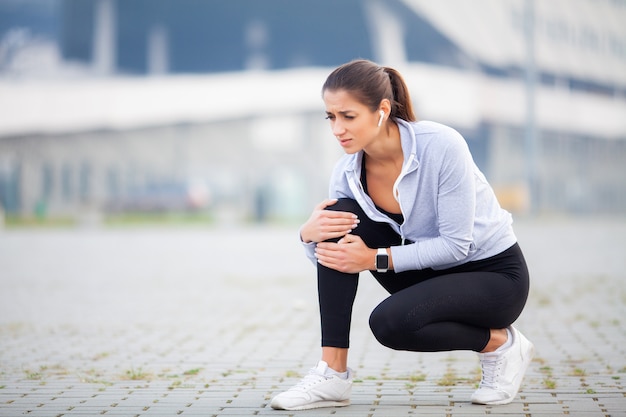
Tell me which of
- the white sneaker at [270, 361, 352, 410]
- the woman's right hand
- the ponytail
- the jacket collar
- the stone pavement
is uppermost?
the ponytail

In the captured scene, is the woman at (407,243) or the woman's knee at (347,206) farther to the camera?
the woman's knee at (347,206)

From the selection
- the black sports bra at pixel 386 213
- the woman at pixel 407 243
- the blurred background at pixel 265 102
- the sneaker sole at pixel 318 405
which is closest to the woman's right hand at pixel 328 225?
the woman at pixel 407 243

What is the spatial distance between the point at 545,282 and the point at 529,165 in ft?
69.9

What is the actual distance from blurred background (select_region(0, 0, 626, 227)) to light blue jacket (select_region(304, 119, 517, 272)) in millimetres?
28963

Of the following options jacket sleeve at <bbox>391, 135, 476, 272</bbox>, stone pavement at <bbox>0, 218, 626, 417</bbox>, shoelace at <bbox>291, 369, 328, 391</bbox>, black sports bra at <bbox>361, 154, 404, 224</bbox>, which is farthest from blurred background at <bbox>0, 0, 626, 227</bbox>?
jacket sleeve at <bbox>391, 135, 476, 272</bbox>

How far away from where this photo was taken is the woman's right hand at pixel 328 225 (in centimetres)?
402

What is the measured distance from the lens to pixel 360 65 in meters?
3.94

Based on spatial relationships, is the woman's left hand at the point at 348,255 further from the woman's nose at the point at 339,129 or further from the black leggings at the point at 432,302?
the woman's nose at the point at 339,129

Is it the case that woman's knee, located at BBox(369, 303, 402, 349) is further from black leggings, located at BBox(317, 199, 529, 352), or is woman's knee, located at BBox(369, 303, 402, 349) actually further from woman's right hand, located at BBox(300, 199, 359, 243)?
woman's right hand, located at BBox(300, 199, 359, 243)

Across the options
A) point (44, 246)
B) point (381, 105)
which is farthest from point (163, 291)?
point (44, 246)

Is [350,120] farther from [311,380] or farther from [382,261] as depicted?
[311,380]

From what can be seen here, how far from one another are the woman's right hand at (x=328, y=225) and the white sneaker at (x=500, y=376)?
72 cm

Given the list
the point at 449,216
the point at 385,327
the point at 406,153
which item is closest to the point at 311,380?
the point at 385,327

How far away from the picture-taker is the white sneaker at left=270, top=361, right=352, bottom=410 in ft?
13.1
